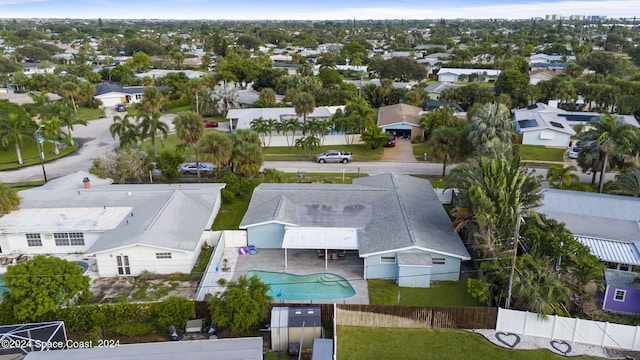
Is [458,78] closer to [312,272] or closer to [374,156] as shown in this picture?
[374,156]

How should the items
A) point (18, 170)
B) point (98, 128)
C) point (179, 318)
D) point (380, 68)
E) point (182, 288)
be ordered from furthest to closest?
point (380, 68) < point (98, 128) < point (18, 170) < point (182, 288) < point (179, 318)

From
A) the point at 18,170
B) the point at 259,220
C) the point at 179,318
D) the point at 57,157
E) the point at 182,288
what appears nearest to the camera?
the point at 179,318

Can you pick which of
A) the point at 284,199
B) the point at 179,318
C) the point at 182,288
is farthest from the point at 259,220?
the point at 179,318

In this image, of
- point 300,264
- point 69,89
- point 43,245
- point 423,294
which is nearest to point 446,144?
point 423,294

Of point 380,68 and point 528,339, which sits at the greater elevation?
point 380,68

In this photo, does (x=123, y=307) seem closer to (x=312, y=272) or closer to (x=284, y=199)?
(x=312, y=272)

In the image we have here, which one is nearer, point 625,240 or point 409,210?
point 625,240

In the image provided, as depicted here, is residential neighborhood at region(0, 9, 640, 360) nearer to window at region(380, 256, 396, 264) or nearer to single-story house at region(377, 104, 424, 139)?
window at region(380, 256, 396, 264)
